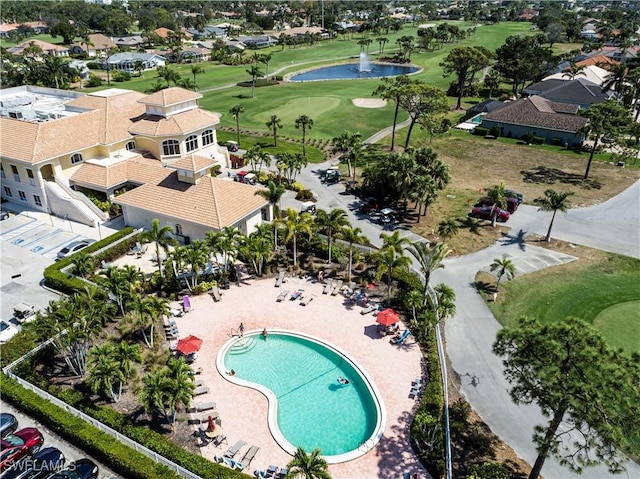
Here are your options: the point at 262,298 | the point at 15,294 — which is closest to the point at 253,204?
the point at 262,298

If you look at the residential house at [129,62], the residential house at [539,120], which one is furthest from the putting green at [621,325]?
the residential house at [129,62]

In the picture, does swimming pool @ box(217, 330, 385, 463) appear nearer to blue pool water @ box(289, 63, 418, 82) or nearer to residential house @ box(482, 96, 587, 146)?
residential house @ box(482, 96, 587, 146)

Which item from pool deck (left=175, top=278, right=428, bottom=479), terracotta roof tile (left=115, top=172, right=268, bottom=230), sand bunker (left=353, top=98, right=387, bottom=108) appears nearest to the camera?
pool deck (left=175, top=278, right=428, bottom=479)

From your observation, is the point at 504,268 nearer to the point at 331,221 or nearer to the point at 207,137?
the point at 331,221

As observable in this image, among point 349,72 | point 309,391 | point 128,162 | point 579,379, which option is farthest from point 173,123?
point 349,72

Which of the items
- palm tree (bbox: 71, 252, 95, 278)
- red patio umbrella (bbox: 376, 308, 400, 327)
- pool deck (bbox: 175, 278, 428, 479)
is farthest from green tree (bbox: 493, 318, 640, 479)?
palm tree (bbox: 71, 252, 95, 278)

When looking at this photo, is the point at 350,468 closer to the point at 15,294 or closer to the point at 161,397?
the point at 161,397

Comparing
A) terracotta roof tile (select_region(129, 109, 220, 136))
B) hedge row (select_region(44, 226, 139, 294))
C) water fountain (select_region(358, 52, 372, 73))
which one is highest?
terracotta roof tile (select_region(129, 109, 220, 136))
